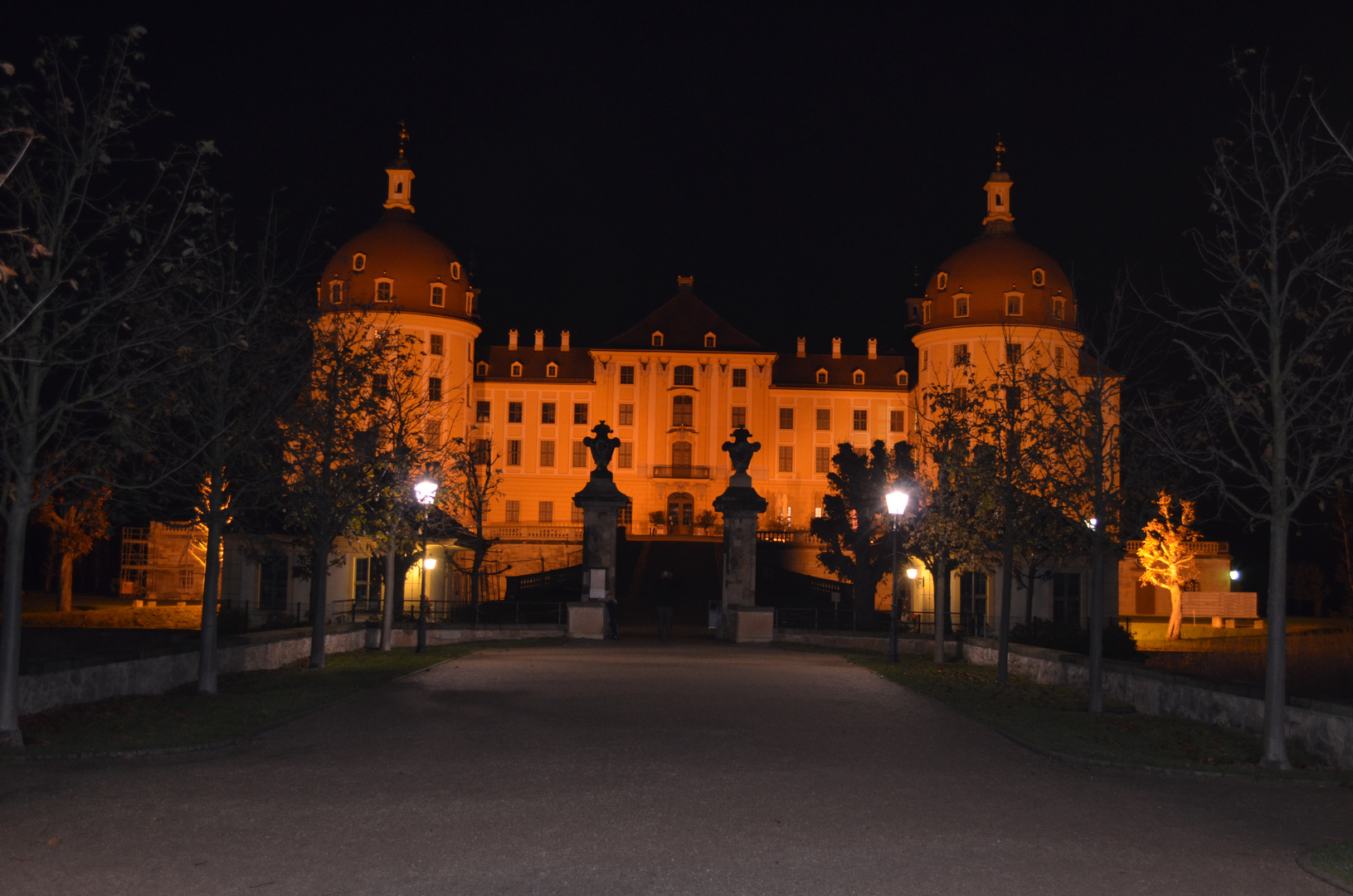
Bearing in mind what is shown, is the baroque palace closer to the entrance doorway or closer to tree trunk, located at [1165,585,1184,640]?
the entrance doorway

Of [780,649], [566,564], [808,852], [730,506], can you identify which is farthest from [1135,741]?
[566,564]

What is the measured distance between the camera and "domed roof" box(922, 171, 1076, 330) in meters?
66.3

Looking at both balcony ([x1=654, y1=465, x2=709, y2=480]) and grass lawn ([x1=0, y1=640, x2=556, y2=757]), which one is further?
balcony ([x1=654, y1=465, x2=709, y2=480])

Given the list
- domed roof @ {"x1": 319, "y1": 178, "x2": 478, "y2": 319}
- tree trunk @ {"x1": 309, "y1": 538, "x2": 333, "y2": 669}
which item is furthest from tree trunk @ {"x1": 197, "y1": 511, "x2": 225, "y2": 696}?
domed roof @ {"x1": 319, "y1": 178, "x2": 478, "y2": 319}

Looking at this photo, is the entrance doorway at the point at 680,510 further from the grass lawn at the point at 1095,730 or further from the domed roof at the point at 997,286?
the grass lawn at the point at 1095,730

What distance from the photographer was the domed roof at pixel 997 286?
66.3 meters

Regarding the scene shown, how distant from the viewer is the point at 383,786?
9.30m

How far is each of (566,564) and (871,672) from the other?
46.3m

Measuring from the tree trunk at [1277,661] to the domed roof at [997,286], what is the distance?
5444 cm

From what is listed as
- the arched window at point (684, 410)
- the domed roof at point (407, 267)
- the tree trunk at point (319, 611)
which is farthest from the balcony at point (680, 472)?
the tree trunk at point (319, 611)

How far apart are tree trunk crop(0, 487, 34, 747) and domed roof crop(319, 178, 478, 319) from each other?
56773 millimetres

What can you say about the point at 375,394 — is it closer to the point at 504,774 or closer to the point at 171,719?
the point at 171,719

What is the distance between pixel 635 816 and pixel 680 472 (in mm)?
69227

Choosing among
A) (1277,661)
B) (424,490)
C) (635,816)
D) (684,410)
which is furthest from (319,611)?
(684,410)
